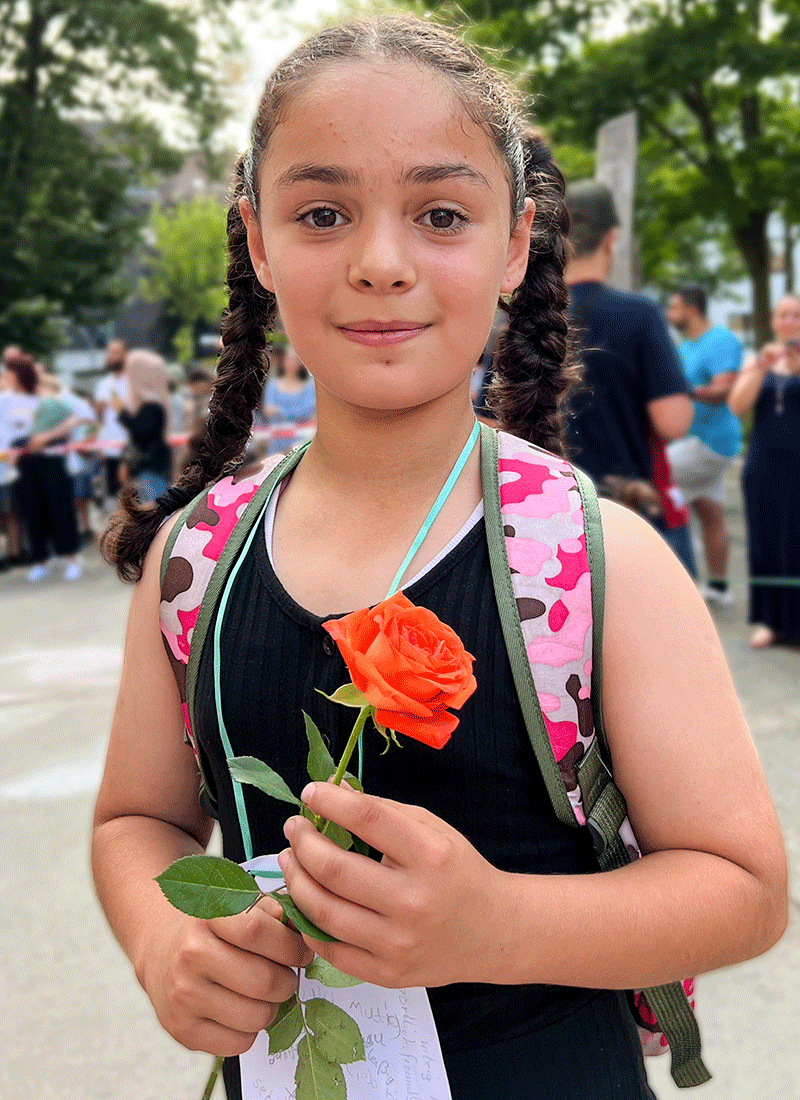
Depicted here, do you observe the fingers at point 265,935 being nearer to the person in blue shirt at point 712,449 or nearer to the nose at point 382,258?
the nose at point 382,258

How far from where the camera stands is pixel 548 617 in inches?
42.4

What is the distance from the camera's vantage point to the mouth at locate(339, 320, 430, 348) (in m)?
1.08

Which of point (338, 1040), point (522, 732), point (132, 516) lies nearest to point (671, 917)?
point (522, 732)

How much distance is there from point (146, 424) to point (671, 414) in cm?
617

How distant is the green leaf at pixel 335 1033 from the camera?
0.97 m

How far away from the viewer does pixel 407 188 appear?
106cm

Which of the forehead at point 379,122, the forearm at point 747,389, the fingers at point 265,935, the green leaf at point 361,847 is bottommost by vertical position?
the forearm at point 747,389

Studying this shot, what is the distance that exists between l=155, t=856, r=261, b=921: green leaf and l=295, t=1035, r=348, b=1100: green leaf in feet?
0.50

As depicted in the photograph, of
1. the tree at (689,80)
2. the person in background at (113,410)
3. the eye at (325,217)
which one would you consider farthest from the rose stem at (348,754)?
the tree at (689,80)

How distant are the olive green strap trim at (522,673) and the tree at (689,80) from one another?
10893 millimetres

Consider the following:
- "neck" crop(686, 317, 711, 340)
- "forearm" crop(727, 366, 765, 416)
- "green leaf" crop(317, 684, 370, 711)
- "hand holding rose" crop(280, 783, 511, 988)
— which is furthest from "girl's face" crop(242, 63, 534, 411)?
"neck" crop(686, 317, 711, 340)

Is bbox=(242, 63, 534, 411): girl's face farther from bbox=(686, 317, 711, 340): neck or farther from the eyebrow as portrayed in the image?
bbox=(686, 317, 711, 340): neck

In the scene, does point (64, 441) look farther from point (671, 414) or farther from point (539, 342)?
point (539, 342)

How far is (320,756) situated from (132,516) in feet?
1.74
